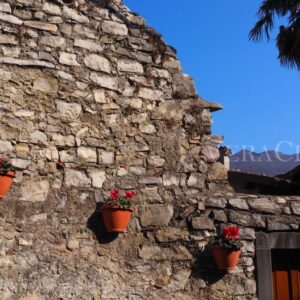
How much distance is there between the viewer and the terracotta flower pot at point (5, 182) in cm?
466

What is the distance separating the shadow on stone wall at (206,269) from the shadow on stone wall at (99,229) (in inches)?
37.8

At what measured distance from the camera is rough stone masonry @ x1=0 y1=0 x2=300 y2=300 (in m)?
4.93

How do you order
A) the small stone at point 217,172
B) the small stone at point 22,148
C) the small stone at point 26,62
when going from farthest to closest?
1. the small stone at point 217,172
2. the small stone at point 26,62
3. the small stone at point 22,148

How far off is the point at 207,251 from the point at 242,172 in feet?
14.0

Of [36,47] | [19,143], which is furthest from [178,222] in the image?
[36,47]

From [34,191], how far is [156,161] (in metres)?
1.43

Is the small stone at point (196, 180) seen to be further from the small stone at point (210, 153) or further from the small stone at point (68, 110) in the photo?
the small stone at point (68, 110)

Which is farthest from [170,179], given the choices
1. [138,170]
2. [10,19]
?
[10,19]

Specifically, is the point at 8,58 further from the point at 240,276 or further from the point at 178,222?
the point at 240,276

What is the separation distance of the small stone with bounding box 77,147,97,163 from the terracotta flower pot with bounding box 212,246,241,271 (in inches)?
64.9

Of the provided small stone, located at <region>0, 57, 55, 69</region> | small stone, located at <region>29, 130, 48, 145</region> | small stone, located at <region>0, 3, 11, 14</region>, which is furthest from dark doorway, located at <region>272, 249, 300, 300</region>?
small stone, located at <region>0, 3, 11, 14</region>

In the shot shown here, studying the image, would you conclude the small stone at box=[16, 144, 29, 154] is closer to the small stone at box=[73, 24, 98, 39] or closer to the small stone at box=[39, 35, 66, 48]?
the small stone at box=[39, 35, 66, 48]

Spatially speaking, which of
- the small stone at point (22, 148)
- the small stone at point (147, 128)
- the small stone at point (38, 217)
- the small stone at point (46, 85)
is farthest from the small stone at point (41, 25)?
the small stone at point (38, 217)

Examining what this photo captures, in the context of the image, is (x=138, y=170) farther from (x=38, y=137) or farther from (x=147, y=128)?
(x=38, y=137)
